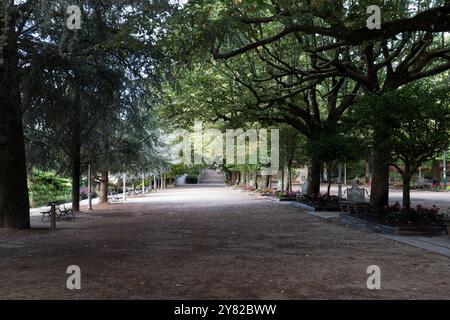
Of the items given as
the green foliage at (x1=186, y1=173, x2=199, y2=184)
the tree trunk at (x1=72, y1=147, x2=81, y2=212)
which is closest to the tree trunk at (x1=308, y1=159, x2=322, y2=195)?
the tree trunk at (x1=72, y1=147, x2=81, y2=212)

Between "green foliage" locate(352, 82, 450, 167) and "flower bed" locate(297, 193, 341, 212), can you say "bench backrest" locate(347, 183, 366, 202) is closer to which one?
"flower bed" locate(297, 193, 341, 212)

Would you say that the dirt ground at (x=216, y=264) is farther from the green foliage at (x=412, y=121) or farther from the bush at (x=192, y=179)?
A: the bush at (x=192, y=179)

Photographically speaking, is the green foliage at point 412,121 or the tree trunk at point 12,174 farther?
the tree trunk at point 12,174

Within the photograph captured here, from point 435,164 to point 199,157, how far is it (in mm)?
26341

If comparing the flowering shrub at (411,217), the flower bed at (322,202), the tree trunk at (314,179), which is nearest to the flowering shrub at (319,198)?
the flower bed at (322,202)

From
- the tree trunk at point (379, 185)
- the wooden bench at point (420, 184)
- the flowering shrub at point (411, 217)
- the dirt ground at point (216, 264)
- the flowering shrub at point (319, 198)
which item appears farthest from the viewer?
the wooden bench at point (420, 184)

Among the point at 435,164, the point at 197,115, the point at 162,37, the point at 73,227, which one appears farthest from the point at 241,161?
the point at 162,37

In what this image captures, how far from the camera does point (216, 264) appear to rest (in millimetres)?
9078

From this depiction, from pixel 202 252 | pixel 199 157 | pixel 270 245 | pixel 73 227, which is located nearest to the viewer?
pixel 202 252

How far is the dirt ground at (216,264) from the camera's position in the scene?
6.90 metres

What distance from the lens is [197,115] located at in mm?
27875

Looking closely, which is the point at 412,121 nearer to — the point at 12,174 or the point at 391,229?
the point at 391,229

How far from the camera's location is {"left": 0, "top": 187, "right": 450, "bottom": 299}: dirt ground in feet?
22.6
